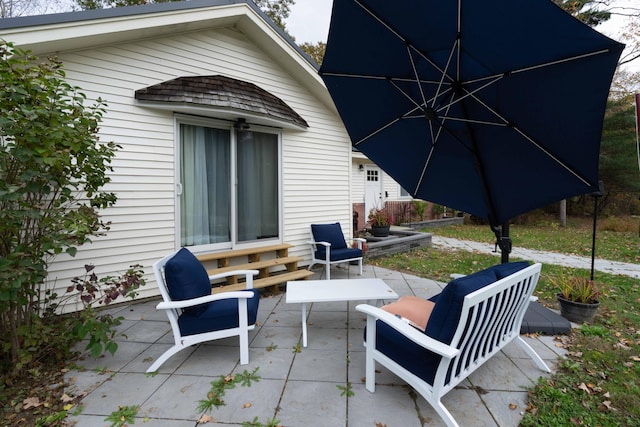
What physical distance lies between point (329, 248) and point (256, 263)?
1.34 meters

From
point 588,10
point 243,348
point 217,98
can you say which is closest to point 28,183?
point 243,348

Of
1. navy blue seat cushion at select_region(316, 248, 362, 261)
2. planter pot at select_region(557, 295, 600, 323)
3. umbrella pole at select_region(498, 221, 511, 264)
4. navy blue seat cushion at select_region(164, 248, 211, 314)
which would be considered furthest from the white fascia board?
planter pot at select_region(557, 295, 600, 323)

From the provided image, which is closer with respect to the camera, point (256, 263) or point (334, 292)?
point (334, 292)

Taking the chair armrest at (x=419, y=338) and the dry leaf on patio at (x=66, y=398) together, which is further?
the dry leaf on patio at (x=66, y=398)

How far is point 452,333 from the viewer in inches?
71.2

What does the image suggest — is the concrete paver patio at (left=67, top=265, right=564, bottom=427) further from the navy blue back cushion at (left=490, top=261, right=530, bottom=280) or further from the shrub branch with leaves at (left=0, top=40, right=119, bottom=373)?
the navy blue back cushion at (left=490, top=261, right=530, bottom=280)

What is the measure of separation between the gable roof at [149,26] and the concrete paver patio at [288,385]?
3.33 m

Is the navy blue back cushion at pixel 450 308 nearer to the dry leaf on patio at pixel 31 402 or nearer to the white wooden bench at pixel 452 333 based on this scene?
the white wooden bench at pixel 452 333

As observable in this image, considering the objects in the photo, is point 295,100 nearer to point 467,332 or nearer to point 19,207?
point 19,207

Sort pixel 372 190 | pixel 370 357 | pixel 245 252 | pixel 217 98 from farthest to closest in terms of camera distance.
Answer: pixel 372 190
pixel 245 252
pixel 217 98
pixel 370 357

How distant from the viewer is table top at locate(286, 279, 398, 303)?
3062 millimetres

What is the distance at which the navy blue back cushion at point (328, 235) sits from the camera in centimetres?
582

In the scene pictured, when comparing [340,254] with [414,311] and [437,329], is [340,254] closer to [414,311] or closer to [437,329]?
[414,311]

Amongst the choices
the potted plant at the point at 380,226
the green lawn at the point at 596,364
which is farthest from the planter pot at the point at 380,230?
the green lawn at the point at 596,364
